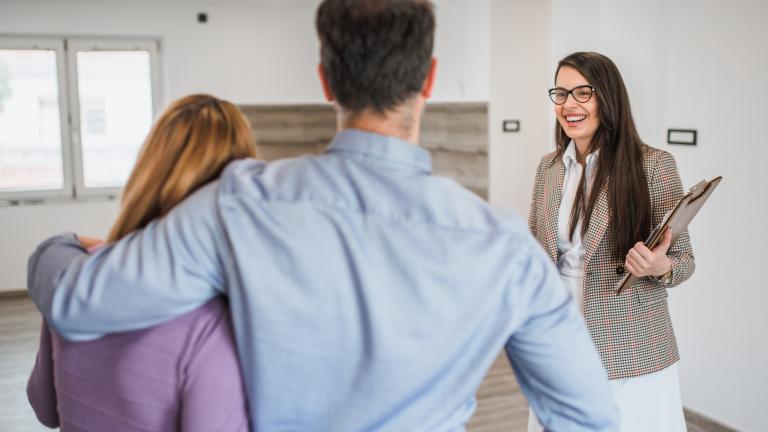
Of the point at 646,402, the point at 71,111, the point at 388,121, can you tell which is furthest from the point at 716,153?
the point at 71,111

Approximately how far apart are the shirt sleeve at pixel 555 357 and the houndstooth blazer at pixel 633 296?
110 centimetres

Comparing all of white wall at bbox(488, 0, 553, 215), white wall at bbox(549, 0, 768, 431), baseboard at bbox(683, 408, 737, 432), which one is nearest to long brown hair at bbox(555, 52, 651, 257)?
white wall at bbox(549, 0, 768, 431)

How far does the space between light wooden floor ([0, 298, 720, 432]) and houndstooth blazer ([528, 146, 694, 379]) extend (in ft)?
5.48

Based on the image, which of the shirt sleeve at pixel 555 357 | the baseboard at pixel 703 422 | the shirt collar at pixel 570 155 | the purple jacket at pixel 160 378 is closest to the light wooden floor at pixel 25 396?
the baseboard at pixel 703 422

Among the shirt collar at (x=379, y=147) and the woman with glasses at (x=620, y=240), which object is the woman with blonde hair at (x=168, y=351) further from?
the woman with glasses at (x=620, y=240)

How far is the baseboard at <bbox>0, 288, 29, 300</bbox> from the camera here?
6523 mm

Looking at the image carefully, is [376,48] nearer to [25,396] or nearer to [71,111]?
[25,396]

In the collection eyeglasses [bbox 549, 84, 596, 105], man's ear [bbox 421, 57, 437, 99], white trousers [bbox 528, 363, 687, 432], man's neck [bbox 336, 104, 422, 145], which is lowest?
white trousers [bbox 528, 363, 687, 432]

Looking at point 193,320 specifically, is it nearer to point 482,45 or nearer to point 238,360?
point 238,360

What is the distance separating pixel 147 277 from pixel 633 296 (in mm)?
1601

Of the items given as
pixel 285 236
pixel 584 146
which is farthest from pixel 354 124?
pixel 584 146

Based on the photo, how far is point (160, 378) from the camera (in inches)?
38.9

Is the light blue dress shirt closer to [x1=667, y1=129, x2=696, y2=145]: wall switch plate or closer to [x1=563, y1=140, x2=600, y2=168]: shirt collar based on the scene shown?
[x1=563, y1=140, x2=600, y2=168]: shirt collar

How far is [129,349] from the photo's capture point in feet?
3.24
